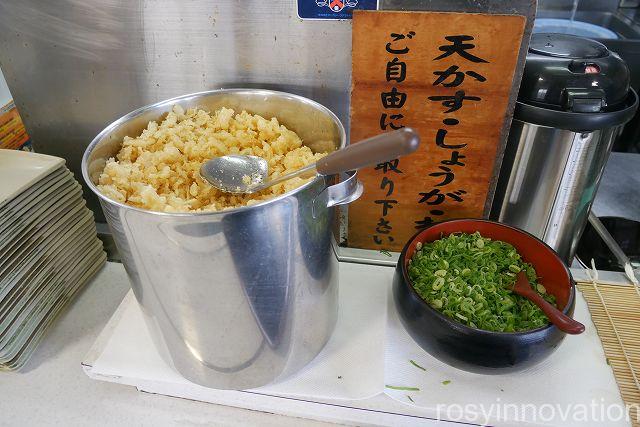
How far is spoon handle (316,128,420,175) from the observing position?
0.73m

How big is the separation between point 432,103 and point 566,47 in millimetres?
456

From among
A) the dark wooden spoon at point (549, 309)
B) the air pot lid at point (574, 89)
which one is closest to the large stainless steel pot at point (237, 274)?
the dark wooden spoon at point (549, 309)

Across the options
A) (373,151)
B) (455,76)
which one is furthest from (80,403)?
(455,76)

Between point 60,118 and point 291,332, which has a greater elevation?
point 60,118

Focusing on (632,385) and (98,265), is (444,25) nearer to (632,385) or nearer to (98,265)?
(632,385)

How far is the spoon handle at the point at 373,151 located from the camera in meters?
0.73

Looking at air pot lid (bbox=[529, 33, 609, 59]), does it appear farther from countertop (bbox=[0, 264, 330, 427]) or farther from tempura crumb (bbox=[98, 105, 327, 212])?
countertop (bbox=[0, 264, 330, 427])

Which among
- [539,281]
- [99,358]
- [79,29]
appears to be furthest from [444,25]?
[99,358]

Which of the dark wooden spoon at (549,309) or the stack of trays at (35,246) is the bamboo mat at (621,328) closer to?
the dark wooden spoon at (549,309)

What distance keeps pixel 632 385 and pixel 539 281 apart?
1.02 ft

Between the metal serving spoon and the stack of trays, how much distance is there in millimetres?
526

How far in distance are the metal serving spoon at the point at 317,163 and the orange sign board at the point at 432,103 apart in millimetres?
346

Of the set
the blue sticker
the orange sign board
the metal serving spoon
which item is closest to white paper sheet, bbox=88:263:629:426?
the orange sign board

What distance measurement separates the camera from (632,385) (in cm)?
106
